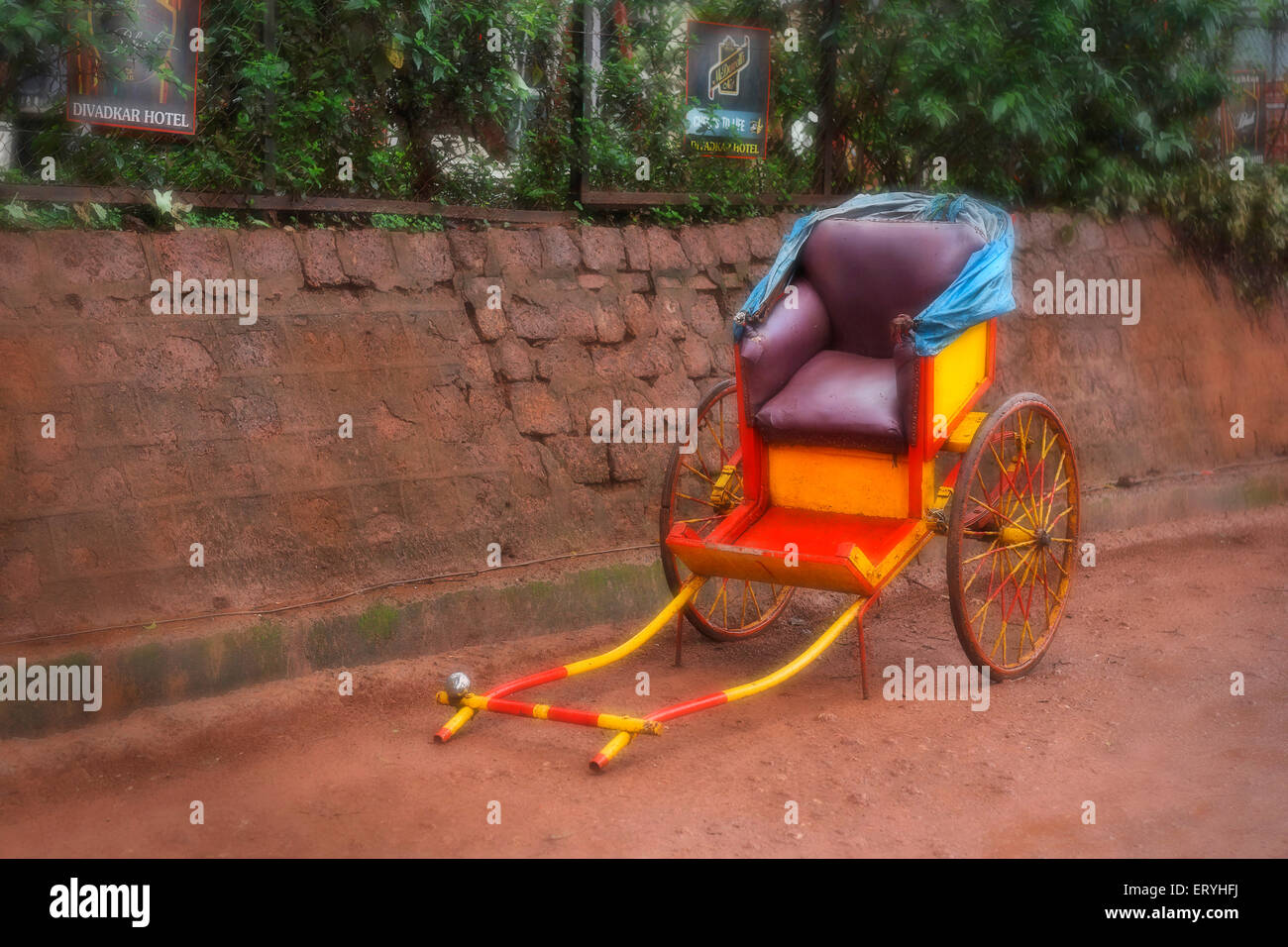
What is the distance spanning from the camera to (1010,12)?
7.86 m

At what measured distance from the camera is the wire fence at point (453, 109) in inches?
207

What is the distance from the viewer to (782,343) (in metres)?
5.26

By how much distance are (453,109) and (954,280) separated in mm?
2382

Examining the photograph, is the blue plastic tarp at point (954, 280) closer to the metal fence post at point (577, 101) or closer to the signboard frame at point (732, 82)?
the metal fence post at point (577, 101)

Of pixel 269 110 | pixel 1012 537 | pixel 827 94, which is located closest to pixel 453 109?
pixel 269 110

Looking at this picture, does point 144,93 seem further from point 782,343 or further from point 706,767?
point 706,767

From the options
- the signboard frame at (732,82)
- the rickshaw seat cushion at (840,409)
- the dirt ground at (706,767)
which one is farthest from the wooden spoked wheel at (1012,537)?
the signboard frame at (732,82)

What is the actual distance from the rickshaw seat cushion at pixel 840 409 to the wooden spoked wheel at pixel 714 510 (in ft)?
1.15

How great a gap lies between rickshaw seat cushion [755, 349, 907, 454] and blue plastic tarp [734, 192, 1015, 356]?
249 millimetres

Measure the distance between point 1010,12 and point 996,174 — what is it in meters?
0.89

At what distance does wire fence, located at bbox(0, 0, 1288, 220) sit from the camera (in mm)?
5270

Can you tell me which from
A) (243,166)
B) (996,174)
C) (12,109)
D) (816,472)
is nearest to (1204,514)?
(996,174)

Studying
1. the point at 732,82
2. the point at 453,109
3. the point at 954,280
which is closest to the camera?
the point at 954,280

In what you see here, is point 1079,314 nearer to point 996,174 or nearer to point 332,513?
point 996,174
